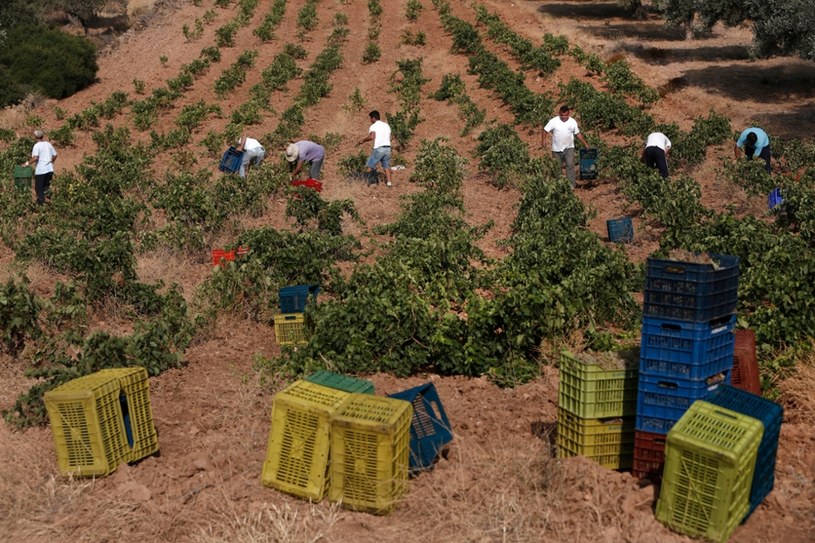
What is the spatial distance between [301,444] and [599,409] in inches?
73.0

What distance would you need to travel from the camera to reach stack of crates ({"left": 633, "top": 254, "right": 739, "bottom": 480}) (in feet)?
17.4

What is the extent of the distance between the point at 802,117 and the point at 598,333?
53.0ft

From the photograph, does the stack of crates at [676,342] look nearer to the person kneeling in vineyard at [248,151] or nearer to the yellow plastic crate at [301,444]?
the yellow plastic crate at [301,444]

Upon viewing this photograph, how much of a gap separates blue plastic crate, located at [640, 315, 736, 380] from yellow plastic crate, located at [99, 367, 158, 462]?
3.36 metres

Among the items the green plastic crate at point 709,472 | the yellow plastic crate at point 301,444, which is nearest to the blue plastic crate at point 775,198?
the green plastic crate at point 709,472

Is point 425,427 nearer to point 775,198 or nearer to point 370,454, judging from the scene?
point 370,454

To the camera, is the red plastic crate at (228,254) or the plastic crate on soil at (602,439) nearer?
the plastic crate on soil at (602,439)

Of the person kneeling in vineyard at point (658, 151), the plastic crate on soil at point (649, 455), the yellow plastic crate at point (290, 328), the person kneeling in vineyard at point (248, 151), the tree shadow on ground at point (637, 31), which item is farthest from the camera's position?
the tree shadow on ground at point (637, 31)

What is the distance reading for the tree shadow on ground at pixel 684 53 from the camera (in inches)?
1117

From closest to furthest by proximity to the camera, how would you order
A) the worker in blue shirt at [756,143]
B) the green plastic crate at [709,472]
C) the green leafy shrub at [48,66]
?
the green plastic crate at [709,472] → the worker in blue shirt at [756,143] → the green leafy shrub at [48,66]

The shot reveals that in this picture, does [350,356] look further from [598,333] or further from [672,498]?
[672,498]

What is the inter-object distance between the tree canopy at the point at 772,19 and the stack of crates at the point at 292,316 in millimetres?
14774

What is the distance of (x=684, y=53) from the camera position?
29375 millimetres

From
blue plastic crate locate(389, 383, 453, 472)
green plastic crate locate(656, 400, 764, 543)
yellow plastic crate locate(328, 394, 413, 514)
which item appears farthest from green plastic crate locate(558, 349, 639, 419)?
yellow plastic crate locate(328, 394, 413, 514)
